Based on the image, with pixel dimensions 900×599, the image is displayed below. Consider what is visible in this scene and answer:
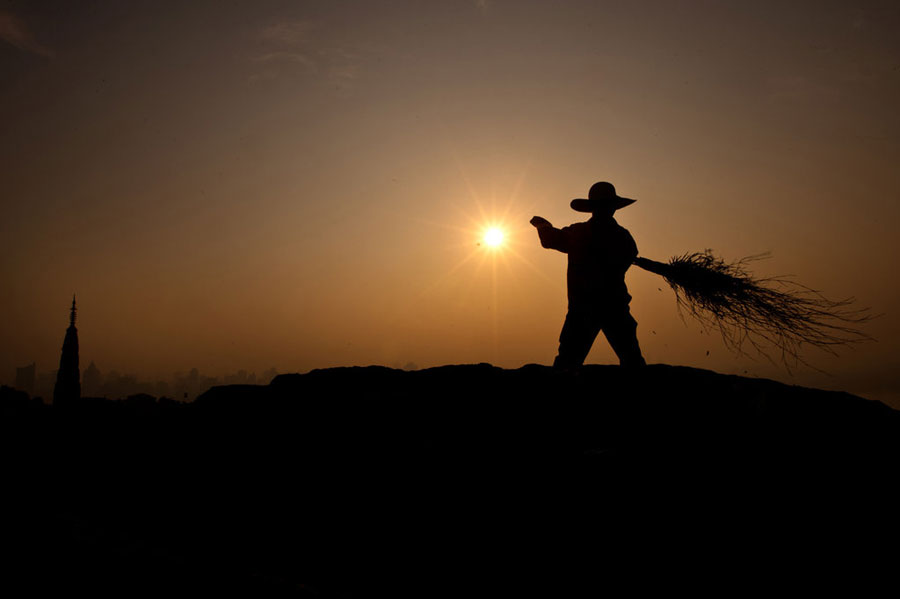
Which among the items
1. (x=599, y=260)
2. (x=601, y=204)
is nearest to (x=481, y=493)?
(x=599, y=260)

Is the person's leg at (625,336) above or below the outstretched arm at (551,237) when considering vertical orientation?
below

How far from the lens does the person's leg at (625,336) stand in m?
6.54

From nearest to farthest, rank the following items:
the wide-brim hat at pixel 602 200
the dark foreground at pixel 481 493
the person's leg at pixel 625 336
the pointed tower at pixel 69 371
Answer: the dark foreground at pixel 481 493 < the person's leg at pixel 625 336 < the wide-brim hat at pixel 602 200 < the pointed tower at pixel 69 371

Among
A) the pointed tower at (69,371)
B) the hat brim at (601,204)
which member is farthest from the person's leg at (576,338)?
the pointed tower at (69,371)

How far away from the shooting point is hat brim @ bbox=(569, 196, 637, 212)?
22.5ft

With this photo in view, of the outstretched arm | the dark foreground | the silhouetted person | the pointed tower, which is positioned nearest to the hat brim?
the silhouetted person

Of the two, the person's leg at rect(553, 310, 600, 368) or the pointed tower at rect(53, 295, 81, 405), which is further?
the pointed tower at rect(53, 295, 81, 405)

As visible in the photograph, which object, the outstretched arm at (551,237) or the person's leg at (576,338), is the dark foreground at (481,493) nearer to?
the person's leg at (576,338)

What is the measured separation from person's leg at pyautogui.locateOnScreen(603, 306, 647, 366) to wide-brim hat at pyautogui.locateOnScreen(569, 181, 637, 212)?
1236 mm

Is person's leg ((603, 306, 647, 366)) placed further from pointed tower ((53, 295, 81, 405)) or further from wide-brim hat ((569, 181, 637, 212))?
pointed tower ((53, 295, 81, 405))

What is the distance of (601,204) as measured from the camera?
22.5 ft

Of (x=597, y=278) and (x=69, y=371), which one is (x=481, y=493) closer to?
(x=597, y=278)

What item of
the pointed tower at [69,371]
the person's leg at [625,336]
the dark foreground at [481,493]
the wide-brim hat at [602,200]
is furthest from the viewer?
the pointed tower at [69,371]

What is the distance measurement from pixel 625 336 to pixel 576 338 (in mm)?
525
